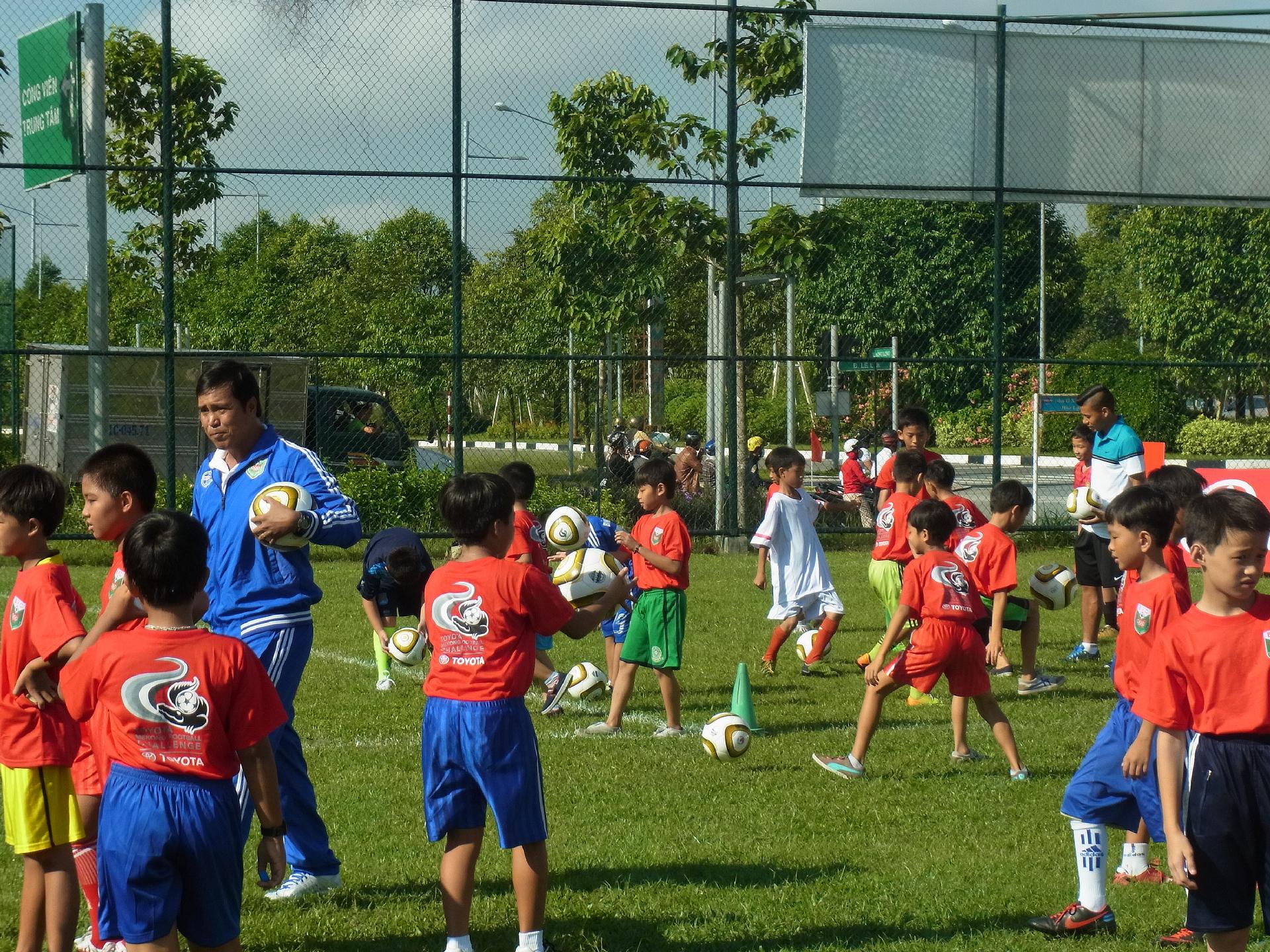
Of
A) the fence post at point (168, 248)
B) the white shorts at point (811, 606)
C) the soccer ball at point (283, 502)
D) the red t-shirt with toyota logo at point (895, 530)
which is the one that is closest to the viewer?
the soccer ball at point (283, 502)

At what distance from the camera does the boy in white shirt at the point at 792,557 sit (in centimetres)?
1070

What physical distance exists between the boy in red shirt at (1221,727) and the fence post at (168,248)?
35.8 ft

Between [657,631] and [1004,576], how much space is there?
2.40m

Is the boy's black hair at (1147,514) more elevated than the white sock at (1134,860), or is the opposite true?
the boy's black hair at (1147,514)

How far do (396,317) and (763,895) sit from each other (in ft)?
64.3

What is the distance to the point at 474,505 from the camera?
14.9 ft

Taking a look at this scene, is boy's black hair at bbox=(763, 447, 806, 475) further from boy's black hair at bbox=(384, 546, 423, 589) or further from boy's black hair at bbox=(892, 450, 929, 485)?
boy's black hair at bbox=(384, 546, 423, 589)

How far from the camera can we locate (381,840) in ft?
20.1

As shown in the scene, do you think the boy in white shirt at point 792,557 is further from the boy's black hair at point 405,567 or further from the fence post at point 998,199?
the fence post at point 998,199

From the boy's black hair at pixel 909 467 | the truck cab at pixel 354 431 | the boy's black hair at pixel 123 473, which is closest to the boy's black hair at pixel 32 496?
the boy's black hair at pixel 123 473

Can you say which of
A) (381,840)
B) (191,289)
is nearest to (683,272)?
(381,840)

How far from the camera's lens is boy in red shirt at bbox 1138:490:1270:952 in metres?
3.77

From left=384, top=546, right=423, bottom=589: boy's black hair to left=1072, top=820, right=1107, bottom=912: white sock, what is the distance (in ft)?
17.4

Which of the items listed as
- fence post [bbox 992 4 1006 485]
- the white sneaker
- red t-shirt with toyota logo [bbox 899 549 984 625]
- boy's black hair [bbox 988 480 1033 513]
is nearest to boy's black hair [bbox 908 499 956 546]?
red t-shirt with toyota logo [bbox 899 549 984 625]
